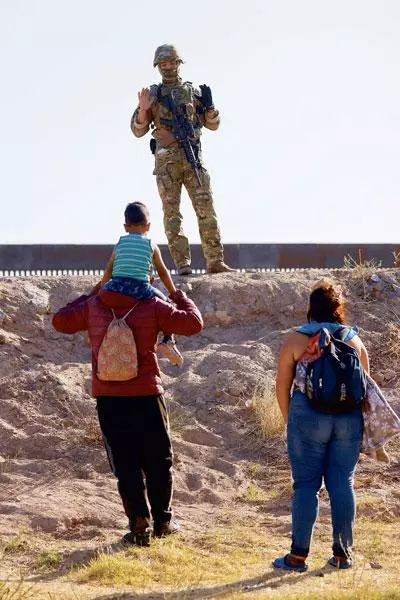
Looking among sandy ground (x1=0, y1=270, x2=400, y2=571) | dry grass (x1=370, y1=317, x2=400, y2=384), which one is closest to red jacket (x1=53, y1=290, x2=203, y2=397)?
sandy ground (x1=0, y1=270, x2=400, y2=571)

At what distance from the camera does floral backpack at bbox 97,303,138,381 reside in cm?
730

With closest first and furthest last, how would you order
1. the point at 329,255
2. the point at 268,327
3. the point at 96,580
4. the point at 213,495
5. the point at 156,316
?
1. the point at 96,580
2. the point at 156,316
3. the point at 213,495
4. the point at 268,327
5. the point at 329,255

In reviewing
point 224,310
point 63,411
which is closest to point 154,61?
point 224,310

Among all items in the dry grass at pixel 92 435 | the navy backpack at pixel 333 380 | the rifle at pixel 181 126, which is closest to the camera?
the navy backpack at pixel 333 380

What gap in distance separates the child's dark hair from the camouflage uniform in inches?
180

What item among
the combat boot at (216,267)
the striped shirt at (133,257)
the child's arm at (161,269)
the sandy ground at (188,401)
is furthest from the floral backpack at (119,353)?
the combat boot at (216,267)

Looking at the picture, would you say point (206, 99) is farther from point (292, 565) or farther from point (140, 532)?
point (292, 565)

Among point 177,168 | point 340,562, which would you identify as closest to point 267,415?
point 177,168

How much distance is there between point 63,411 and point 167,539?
3.16 metres

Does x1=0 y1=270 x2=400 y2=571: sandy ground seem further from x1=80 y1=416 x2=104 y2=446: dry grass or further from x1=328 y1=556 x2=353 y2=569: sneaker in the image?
x1=328 y1=556 x2=353 y2=569: sneaker

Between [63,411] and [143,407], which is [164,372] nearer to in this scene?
[63,411]

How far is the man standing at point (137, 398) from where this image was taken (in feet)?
24.3

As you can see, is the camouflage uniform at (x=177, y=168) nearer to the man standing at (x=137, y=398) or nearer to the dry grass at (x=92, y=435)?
the dry grass at (x=92, y=435)

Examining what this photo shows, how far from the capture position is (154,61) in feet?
39.7
